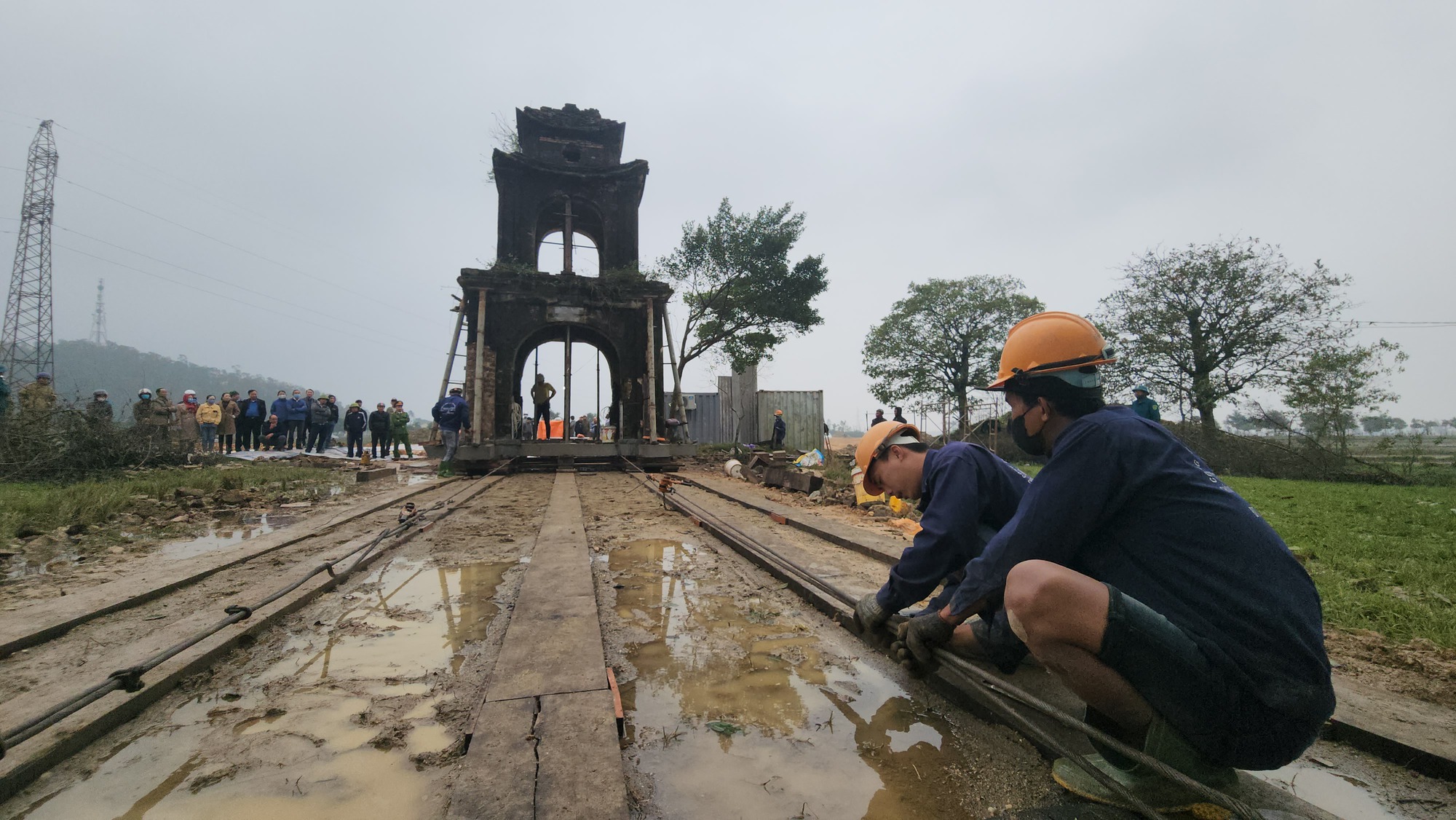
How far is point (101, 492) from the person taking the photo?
6887 mm

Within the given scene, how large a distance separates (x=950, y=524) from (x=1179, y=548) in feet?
3.05

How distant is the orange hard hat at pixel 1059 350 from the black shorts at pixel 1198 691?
0.68 meters

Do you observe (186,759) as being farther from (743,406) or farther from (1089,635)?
(743,406)

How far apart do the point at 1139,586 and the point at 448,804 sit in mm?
1906

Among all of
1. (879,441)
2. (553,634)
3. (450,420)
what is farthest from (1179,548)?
(450,420)

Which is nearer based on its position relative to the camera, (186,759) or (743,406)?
(186,759)

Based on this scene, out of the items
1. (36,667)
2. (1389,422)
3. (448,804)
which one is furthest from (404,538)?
(1389,422)

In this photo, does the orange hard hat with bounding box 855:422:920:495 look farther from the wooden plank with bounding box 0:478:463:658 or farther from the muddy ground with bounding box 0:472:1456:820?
the wooden plank with bounding box 0:478:463:658

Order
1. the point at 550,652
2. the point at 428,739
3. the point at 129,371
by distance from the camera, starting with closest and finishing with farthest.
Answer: the point at 428,739 → the point at 550,652 → the point at 129,371

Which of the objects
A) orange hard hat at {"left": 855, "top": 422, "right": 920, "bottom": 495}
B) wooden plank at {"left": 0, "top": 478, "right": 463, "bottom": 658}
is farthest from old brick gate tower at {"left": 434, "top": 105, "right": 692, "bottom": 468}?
A: orange hard hat at {"left": 855, "top": 422, "right": 920, "bottom": 495}

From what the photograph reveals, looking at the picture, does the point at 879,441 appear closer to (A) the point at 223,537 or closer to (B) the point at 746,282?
(A) the point at 223,537

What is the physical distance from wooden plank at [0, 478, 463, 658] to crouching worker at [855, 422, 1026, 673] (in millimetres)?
3783

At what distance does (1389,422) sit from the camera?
30.6 metres

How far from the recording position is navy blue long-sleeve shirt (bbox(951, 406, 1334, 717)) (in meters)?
1.43
